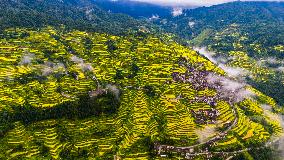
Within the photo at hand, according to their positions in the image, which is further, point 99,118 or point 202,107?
point 202,107

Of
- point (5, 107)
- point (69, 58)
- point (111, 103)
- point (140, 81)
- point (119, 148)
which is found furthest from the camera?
point (69, 58)

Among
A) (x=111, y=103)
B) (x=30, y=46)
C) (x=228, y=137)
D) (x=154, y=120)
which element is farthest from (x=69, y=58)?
(x=228, y=137)

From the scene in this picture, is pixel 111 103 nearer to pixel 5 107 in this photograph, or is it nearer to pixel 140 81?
pixel 140 81

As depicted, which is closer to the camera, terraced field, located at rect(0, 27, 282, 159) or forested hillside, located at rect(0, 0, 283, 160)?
terraced field, located at rect(0, 27, 282, 159)

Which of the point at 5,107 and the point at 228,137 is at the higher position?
the point at 5,107

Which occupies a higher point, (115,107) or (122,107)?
(115,107)

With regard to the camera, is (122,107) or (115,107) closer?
(115,107)

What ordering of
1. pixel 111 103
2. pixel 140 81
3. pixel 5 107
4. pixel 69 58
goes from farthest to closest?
1. pixel 69 58
2. pixel 140 81
3. pixel 111 103
4. pixel 5 107

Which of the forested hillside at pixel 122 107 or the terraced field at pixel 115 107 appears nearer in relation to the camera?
the terraced field at pixel 115 107
